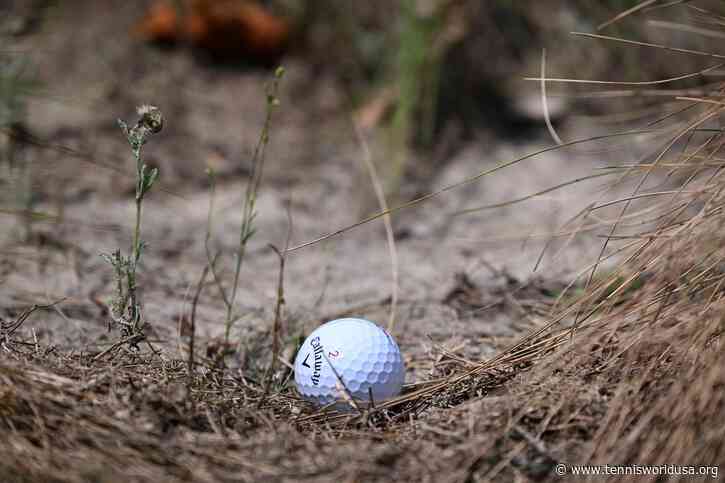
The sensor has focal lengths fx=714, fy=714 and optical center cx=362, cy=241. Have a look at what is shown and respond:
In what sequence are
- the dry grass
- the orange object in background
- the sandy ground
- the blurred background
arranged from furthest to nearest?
the orange object in background
the blurred background
the sandy ground
the dry grass

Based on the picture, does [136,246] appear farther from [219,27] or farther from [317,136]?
[219,27]

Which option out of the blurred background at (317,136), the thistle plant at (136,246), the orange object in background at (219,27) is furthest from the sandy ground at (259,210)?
the thistle plant at (136,246)

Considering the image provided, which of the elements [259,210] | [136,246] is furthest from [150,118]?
[259,210]

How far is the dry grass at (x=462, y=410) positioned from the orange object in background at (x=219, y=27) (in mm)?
2975

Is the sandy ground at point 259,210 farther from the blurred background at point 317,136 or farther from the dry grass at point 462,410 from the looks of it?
the dry grass at point 462,410

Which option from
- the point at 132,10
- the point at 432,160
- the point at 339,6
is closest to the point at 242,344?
the point at 432,160

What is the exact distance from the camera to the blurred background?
2.50 meters

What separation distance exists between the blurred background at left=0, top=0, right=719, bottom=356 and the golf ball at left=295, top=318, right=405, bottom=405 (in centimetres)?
44

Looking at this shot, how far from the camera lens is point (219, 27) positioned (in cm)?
426

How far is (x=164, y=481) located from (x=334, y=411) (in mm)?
503

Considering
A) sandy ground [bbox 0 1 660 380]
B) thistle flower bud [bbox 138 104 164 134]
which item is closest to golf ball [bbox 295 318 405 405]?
sandy ground [bbox 0 1 660 380]

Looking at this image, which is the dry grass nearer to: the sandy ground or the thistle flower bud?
the sandy ground

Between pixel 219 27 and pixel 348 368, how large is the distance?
3137mm

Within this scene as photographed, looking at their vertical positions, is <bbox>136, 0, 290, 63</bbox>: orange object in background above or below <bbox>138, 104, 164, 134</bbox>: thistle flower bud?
above
